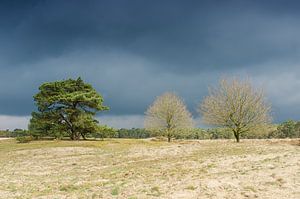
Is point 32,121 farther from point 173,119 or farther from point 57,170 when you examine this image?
point 57,170

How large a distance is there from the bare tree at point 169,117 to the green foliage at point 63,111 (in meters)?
13.8

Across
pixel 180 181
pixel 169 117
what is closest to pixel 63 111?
pixel 169 117

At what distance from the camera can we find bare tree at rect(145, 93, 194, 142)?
3095 inches

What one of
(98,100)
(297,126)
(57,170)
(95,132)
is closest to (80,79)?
(98,100)

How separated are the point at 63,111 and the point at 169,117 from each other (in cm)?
2410

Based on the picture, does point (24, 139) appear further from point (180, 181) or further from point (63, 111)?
point (180, 181)

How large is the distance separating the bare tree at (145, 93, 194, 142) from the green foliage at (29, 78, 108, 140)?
13806mm

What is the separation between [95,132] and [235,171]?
52117mm

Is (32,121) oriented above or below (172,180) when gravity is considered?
above

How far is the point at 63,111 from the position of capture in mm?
69625

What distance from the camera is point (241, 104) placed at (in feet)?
188

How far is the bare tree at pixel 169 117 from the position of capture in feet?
258

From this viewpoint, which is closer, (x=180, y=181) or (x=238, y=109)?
(x=180, y=181)

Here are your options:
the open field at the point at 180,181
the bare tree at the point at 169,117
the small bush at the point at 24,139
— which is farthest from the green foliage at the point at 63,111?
the open field at the point at 180,181
